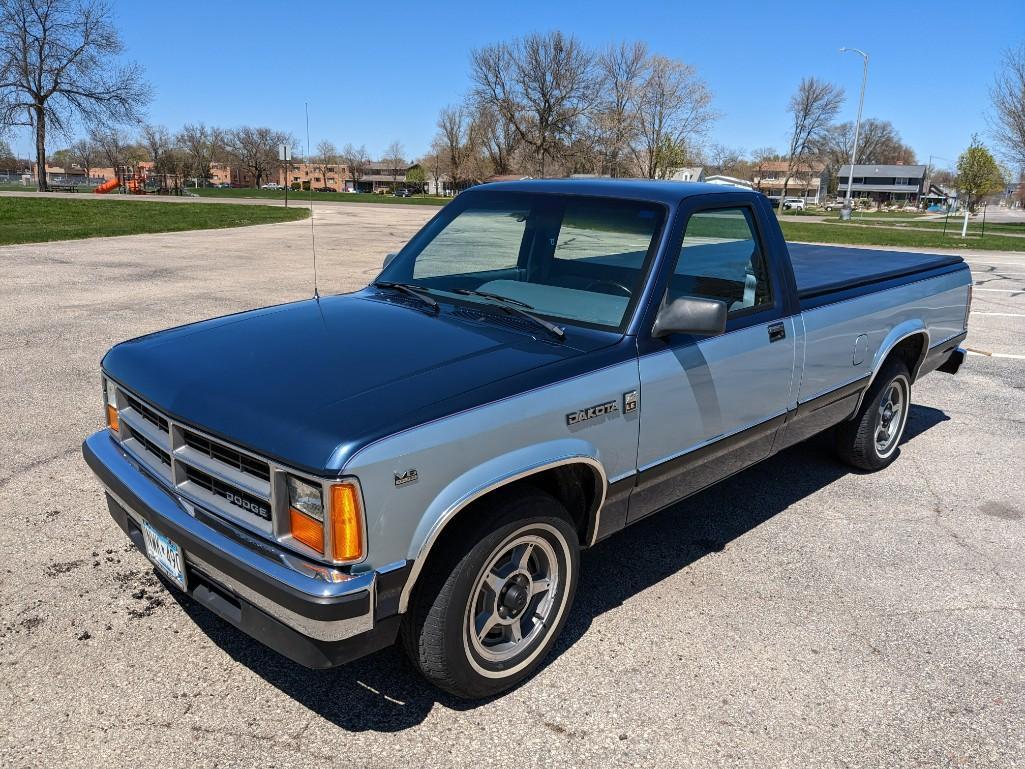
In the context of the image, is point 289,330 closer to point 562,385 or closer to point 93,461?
point 93,461

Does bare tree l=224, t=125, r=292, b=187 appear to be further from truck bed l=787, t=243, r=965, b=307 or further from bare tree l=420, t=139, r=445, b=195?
truck bed l=787, t=243, r=965, b=307

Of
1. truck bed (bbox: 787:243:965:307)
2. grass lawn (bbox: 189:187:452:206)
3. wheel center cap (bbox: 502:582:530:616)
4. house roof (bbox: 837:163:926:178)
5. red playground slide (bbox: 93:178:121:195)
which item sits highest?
house roof (bbox: 837:163:926:178)

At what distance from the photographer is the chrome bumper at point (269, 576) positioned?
7.38 feet

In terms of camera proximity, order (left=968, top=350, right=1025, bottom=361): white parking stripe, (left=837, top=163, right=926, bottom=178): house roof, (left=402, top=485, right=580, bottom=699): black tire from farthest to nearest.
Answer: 1. (left=837, top=163, right=926, bottom=178): house roof
2. (left=968, top=350, right=1025, bottom=361): white parking stripe
3. (left=402, top=485, right=580, bottom=699): black tire

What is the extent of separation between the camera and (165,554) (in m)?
2.72

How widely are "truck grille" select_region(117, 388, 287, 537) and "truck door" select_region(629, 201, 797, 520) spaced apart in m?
1.45

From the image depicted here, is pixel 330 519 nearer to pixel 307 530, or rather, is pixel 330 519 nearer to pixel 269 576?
pixel 307 530

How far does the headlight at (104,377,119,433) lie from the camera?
10.4ft

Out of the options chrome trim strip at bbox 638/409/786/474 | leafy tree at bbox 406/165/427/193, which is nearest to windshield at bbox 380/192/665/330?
chrome trim strip at bbox 638/409/786/474

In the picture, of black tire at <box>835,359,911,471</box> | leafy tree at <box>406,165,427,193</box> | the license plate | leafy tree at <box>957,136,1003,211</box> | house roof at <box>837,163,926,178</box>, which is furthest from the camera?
house roof at <box>837,163,926,178</box>

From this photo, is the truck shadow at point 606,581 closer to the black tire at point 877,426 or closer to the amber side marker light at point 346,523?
the black tire at point 877,426

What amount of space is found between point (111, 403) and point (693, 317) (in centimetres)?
237

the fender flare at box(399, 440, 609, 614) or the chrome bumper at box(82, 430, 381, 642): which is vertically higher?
the fender flare at box(399, 440, 609, 614)

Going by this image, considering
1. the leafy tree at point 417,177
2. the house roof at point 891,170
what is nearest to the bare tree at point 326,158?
the leafy tree at point 417,177
